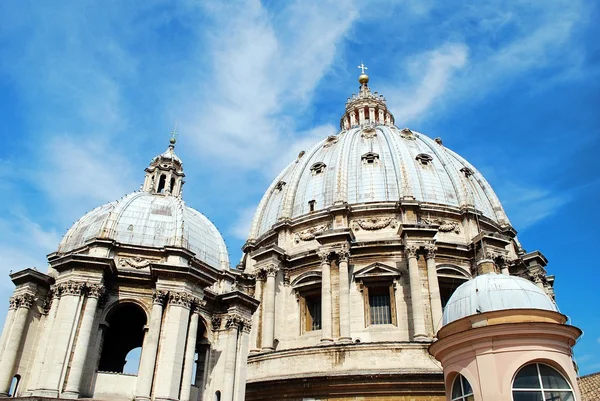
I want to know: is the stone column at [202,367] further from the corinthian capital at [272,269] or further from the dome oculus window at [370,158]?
the dome oculus window at [370,158]

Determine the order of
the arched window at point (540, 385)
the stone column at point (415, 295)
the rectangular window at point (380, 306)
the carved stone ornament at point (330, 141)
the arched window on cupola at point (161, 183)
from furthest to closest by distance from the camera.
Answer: the carved stone ornament at point (330, 141)
the rectangular window at point (380, 306)
the arched window on cupola at point (161, 183)
the stone column at point (415, 295)
the arched window at point (540, 385)

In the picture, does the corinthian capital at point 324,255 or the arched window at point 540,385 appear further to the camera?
the corinthian capital at point 324,255

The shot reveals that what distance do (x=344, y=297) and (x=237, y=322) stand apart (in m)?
8.92

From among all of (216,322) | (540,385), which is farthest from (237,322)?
(540,385)

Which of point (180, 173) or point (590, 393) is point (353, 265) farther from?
point (590, 393)

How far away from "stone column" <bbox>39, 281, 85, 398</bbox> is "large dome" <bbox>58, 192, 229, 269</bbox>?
3089 millimetres

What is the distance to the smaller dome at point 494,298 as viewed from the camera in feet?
46.6

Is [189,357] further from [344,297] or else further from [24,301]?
[344,297]

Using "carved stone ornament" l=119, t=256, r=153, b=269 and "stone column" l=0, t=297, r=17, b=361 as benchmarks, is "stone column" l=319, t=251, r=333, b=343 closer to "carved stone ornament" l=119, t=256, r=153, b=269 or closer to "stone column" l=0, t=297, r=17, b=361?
"carved stone ornament" l=119, t=256, r=153, b=269

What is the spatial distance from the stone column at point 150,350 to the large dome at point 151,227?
320cm

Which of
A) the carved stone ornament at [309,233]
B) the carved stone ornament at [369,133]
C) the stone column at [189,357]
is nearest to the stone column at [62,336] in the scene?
the stone column at [189,357]

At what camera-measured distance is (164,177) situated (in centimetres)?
3027

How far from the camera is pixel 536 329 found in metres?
13.1

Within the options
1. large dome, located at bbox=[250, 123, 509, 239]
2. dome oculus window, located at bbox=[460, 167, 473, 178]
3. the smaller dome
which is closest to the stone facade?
large dome, located at bbox=[250, 123, 509, 239]
